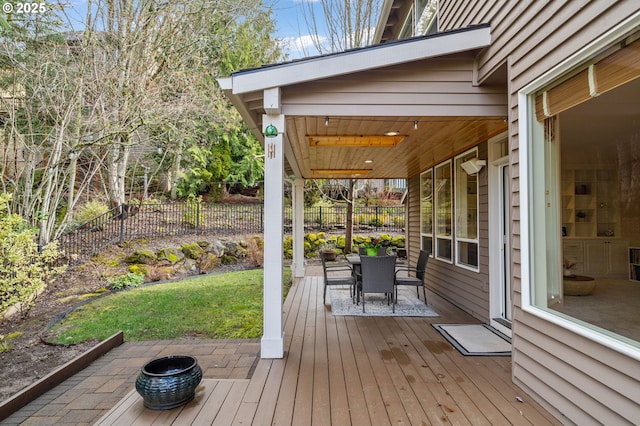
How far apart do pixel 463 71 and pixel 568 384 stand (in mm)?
2703

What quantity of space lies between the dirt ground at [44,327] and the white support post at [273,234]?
2.29 m

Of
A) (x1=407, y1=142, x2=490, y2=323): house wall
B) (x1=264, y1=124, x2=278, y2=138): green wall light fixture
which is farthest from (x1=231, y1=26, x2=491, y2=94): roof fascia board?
(x1=407, y1=142, x2=490, y2=323): house wall

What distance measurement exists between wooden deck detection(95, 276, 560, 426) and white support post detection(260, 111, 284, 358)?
0.39 meters

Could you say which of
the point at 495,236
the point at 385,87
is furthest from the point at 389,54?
the point at 495,236

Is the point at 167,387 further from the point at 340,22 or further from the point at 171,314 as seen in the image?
the point at 340,22

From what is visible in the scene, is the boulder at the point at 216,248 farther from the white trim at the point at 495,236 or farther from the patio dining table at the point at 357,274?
the white trim at the point at 495,236

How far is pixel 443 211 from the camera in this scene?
6141 mm

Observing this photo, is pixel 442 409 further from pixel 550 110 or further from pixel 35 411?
pixel 35 411

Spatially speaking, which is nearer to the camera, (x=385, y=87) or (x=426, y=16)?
(x=385, y=87)

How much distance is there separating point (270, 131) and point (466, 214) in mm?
3318

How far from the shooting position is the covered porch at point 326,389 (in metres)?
2.35

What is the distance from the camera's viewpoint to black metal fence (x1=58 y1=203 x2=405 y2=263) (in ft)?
26.5

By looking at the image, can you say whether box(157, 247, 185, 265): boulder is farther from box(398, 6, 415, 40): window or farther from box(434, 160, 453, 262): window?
box(398, 6, 415, 40): window

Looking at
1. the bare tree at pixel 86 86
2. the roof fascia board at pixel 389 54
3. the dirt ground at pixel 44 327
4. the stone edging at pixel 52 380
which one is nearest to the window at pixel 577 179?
the roof fascia board at pixel 389 54
